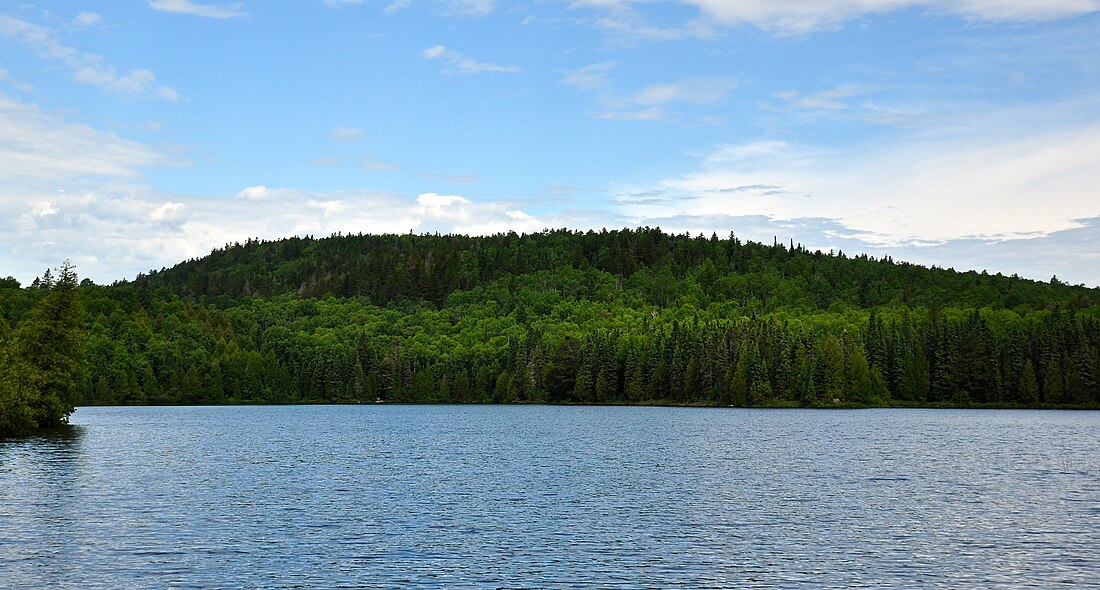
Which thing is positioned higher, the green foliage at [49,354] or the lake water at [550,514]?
the green foliage at [49,354]

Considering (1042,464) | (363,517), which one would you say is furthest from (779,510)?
(1042,464)

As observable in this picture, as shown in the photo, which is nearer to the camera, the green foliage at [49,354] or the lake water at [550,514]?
the lake water at [550,514]

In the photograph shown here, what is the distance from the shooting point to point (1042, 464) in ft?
260

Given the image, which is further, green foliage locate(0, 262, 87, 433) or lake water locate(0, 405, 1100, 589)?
green foliage locate(0, 262, 87, 433)

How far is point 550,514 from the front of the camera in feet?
173

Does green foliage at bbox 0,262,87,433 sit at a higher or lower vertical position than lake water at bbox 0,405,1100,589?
higher

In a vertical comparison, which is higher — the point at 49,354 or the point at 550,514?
the point at 49,354

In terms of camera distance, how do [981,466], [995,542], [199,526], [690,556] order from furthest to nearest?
[981,466] → [199,526] → [995,542] → [690,556]

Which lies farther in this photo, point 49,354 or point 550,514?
point 49,354

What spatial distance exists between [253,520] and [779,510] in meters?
27.6

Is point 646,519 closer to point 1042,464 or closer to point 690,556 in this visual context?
point 690,556

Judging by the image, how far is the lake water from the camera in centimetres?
3828

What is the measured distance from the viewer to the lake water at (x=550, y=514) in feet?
126

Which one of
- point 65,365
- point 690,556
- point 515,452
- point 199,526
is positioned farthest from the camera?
point 65,365
